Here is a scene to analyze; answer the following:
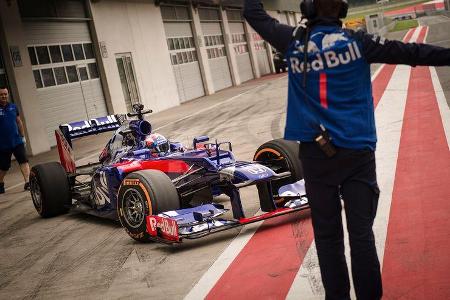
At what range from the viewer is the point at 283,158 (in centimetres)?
689

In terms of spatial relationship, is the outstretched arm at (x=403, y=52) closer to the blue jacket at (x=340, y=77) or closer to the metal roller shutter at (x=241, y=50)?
the blue jacket at (x=340, y=77)

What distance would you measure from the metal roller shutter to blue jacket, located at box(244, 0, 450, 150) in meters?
36.5

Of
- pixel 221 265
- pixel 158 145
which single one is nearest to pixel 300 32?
pixel 221 265

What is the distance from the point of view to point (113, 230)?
23.9 feet

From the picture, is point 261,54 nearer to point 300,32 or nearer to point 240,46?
point 240,46

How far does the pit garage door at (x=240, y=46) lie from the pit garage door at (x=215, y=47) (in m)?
2.19

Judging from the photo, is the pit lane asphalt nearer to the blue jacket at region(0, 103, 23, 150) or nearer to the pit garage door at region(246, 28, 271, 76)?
the blue jacket at region(0, 103, 23, 150)

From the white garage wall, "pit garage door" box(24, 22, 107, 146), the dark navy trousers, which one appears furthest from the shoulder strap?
the white garage wall

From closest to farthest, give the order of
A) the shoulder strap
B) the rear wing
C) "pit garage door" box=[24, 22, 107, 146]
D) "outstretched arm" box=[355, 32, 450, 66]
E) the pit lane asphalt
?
"outstretched arm" box=[355, 32, 450, 66], the shoulder strap, the pit lane asphalt, the rear wing, "pit garage door" box=[24, 22, 107, 146]

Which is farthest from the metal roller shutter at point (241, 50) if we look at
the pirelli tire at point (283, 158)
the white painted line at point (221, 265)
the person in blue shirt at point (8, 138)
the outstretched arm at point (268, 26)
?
the outstretched arm at point (268, 26)

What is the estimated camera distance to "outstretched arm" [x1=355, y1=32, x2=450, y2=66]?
327cm

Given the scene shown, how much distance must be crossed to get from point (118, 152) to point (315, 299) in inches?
170

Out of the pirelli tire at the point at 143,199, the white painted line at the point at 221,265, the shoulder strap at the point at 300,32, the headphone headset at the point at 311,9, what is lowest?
the white painted line at the point at 221,265

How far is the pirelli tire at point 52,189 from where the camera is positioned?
8.22 meters
